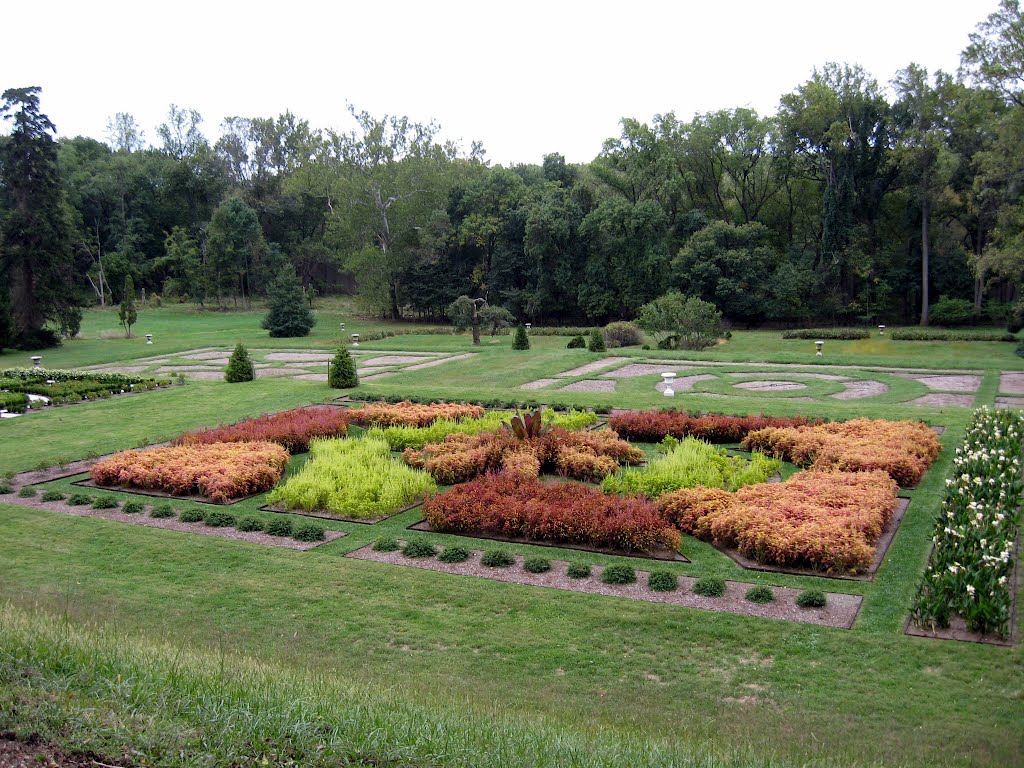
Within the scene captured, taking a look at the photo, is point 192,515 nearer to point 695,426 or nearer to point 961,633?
point 695,426

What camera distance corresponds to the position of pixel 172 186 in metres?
62.1

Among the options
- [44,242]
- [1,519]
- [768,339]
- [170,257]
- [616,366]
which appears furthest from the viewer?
[170,257]

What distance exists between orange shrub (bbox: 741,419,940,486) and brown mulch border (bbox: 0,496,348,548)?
706 cm

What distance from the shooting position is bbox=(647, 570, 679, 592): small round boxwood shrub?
26.4 ft

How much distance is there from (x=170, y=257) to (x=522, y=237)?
25.9 m

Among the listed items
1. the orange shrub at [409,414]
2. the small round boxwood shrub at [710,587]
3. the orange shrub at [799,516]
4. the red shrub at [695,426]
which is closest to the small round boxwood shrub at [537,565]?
the small round boxwood shrub at [710,587]

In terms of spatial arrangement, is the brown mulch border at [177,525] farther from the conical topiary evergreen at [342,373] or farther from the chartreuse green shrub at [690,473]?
the conical topiary evergreen at [342,373]

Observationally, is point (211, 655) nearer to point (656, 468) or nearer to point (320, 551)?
point (320, 551)

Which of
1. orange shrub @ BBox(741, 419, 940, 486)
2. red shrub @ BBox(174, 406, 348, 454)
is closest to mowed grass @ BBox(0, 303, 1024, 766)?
orange shrub @ BBox(741, 419, 940, 486)

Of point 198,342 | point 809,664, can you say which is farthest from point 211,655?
point 198,342

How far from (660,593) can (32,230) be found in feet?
114

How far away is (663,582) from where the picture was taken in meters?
8.09

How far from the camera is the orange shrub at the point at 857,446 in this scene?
454 inches

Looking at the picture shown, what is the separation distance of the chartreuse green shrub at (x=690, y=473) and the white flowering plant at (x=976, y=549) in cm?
245
